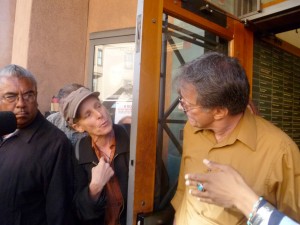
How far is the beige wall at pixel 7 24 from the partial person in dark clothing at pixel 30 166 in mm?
2797

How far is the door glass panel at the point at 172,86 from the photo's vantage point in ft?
5.94

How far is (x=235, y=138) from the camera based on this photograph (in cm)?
139

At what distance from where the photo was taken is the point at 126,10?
3.45 meters

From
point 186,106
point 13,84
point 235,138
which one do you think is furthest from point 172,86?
point 13,84

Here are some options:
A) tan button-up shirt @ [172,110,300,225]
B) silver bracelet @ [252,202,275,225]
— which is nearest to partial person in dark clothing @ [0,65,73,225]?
tan button-up shirt @ [172,110,300,225]

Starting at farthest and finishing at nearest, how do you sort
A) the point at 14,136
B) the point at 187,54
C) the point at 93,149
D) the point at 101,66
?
1. the point at 101,66
2. the point at 187,54
3. the point at 93,149
4. the point at 14,136

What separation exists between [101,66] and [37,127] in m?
2.29

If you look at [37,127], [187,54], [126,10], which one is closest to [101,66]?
[126,10]

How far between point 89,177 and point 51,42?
8.98 feet

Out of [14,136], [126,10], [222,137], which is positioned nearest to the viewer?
[222,137]

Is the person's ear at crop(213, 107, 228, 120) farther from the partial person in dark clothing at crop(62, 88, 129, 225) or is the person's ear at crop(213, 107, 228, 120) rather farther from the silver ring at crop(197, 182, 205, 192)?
the partial person in dark clothing at crop(62, 88, 129, 225)

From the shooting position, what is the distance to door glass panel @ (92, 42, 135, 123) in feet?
11.4

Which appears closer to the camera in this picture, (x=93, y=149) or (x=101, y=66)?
(x=93, y=149)

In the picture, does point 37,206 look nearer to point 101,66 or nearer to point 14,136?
point 14,136
